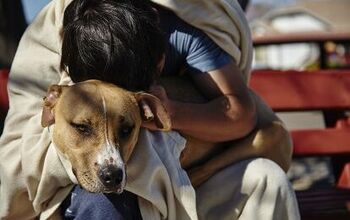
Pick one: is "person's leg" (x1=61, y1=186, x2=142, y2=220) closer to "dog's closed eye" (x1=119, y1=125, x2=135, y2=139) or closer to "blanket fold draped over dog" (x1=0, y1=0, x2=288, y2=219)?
"blanket fold draped over dog" (x1=0, y1=0, x2=288, y2=219)

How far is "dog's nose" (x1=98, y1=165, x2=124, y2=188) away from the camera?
196 centimetres

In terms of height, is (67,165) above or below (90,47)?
below

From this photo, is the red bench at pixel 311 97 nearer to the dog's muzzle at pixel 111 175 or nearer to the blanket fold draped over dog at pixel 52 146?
the blanket fold draped over dog at pixel 52 146

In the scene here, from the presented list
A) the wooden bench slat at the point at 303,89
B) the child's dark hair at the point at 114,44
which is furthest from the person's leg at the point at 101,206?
the wooden bench slat at the point at 303,89

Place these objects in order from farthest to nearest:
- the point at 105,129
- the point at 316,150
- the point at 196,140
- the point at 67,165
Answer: the point at 316,150, the point at 196,140, the point at 67,165, the point at 105,129

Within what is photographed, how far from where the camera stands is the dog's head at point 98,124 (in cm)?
200

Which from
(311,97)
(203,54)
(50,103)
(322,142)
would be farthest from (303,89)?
(50,103)

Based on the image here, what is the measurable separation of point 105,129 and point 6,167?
0.49m

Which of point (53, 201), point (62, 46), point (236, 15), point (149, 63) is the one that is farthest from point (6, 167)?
point (236, 15)

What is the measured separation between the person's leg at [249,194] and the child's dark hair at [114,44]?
0.44 meters

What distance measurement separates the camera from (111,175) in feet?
6.45

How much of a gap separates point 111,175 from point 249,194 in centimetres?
63

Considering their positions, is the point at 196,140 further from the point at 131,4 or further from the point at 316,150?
the point at 316,150

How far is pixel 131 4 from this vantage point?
231 cm
